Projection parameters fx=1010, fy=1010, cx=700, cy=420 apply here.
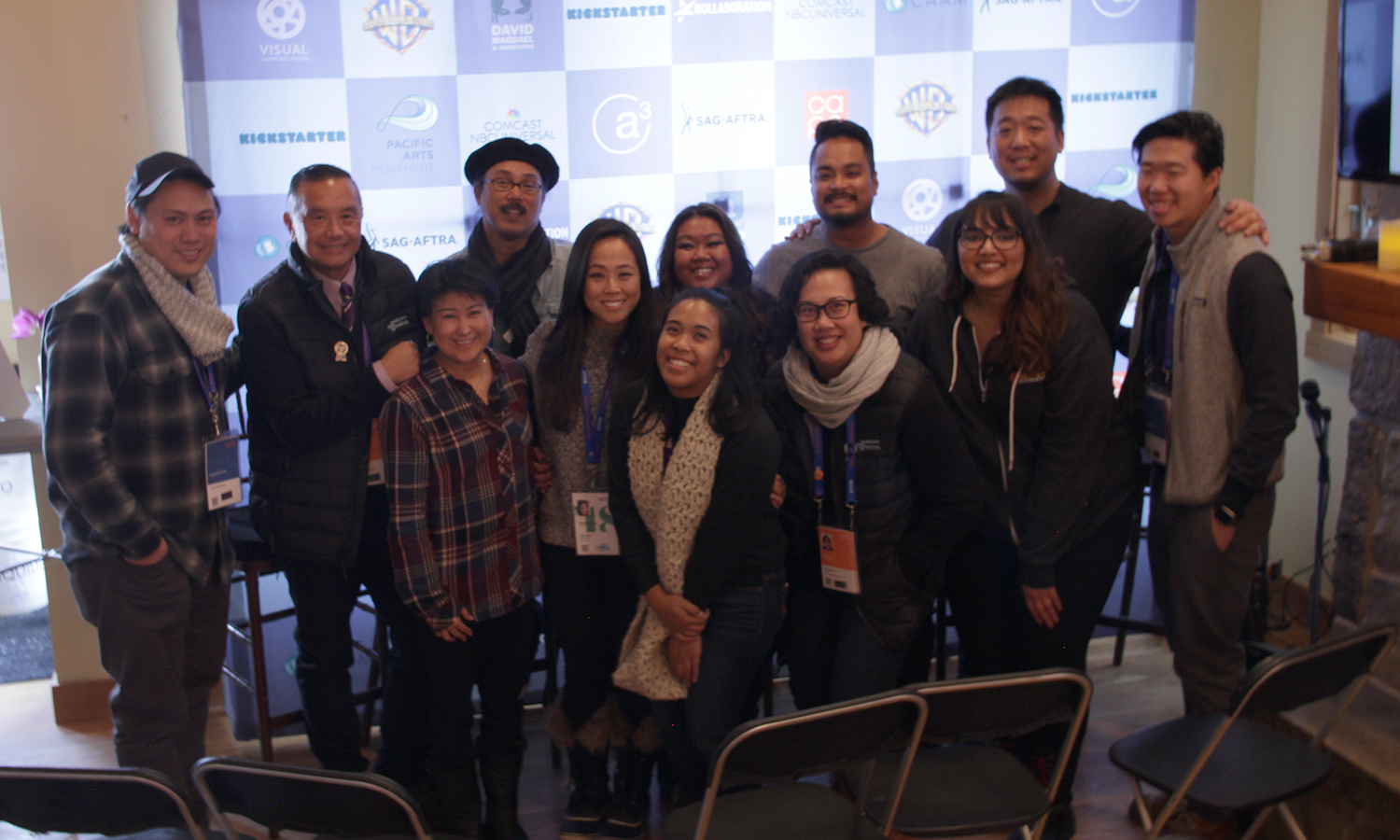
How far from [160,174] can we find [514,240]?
2.78ft

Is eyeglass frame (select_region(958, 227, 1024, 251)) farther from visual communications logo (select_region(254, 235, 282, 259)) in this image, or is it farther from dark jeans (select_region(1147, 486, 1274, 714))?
visual communications logo (select_region(254, 235, 282, 259))

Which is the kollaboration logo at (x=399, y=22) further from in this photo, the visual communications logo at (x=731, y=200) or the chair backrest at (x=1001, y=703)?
the chair backrest at (x=1001, y=703)

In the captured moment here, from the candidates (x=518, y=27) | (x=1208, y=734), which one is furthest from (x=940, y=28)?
(x=1208, y=734)

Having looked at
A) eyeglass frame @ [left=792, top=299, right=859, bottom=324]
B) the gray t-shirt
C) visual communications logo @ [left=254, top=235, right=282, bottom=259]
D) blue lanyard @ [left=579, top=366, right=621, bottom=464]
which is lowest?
blue lanyard @ [left=579, top=366, right=621, bottom=464]

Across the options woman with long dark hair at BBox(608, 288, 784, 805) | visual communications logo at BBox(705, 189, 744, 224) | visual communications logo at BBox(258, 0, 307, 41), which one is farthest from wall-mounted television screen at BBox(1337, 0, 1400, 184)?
visual communications logo at BBox(258, 0, 307, 41)

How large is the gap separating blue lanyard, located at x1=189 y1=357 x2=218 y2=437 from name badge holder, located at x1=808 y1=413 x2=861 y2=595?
1395 millimetres

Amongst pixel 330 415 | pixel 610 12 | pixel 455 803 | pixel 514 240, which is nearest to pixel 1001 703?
pixel 455 803

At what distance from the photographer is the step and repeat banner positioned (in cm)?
338

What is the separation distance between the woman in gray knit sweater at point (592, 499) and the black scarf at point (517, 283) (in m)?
0.21

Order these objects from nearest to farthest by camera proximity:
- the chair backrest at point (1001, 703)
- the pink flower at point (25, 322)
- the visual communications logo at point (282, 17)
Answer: the chair backrest at point (1001, 703)
the pink flower at point (25, 322)
the visual communications logo at point (282, 17)

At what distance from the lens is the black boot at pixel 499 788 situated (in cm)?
247

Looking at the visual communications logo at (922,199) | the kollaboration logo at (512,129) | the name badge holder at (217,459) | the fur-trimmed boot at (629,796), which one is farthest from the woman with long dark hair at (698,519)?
the visual communications logo at (922,199)

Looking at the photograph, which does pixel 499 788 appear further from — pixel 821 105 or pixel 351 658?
pixel 821 105

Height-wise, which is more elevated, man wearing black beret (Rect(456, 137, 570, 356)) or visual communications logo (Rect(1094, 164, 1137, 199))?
visual communications logo (Rect(1094, 164, 1137, 199))
